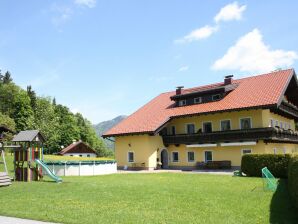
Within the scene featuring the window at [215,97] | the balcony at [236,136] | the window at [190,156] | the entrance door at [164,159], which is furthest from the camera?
the entrance door at [164,159]

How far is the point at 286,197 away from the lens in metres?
14.1

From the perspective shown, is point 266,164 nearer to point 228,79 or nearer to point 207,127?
point 207,127

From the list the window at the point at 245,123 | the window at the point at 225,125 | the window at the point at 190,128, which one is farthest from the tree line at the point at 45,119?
the window at the point at 245,123

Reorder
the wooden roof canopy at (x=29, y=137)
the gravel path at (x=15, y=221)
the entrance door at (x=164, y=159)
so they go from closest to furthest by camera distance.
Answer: the gravel path at (x=15, y=221) → the wooden roof canopy at (x=29, y=137) → the entrance door at (x=164, y=159)

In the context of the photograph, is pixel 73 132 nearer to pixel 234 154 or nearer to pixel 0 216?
pixel 234 154

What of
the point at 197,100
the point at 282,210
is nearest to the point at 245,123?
the point at 197,100

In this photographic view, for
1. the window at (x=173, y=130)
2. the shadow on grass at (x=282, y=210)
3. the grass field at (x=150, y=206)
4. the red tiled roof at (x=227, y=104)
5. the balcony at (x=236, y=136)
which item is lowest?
the shadow on grass at (x=282, y=210)

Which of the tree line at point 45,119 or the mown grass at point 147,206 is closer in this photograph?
the mown grass at point 147,206

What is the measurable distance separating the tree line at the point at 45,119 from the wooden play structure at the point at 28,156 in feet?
155

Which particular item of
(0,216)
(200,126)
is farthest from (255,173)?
(0,216)

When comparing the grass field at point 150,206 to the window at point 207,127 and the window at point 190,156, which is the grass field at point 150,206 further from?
the window at point 190,156

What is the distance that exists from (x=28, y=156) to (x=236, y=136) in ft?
62.6

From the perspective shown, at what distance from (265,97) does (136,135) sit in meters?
14.5

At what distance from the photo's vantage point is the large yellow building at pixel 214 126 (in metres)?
32.9
